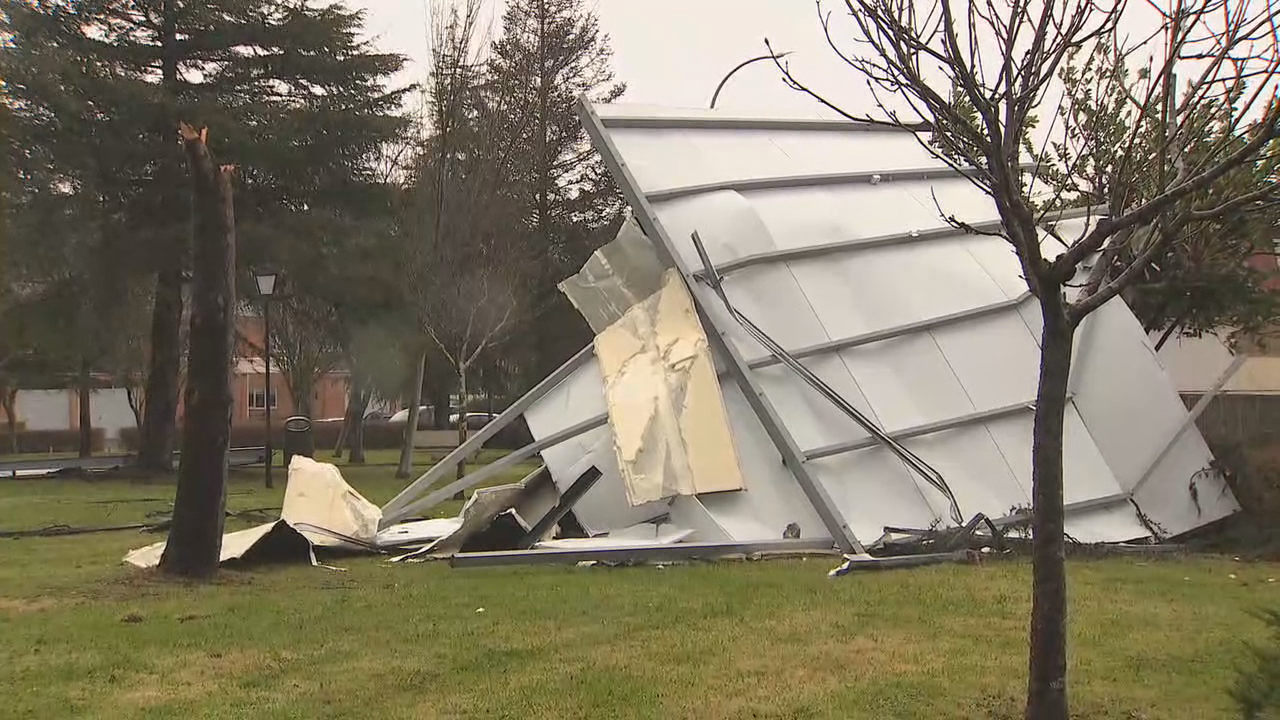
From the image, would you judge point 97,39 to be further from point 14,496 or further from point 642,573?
point 642,573

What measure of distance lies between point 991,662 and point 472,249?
69.1 feet

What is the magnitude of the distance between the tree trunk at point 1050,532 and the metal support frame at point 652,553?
5372 millimetres

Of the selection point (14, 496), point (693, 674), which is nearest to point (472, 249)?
point (14, 496)

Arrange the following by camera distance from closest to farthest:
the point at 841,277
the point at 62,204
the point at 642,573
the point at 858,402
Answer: the point at 642,573, the point at 858,402, the point at 841,277, the point at 62,204

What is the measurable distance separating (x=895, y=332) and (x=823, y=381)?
105 centimetres

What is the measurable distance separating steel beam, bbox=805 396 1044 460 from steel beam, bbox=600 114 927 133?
3.30 m

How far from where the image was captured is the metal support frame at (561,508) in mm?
11148

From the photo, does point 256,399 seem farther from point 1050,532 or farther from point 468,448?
point 1050,532

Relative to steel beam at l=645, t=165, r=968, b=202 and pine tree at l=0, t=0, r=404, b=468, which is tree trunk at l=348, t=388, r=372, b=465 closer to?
pine tree at l=0, t=0, r=404, b=468

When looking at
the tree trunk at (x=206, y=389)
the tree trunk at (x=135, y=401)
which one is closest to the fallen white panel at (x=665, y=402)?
the tree trunk at (x=206, y=389)

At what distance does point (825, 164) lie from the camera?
14.0 metres

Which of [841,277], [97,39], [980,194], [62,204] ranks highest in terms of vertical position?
[97,39]

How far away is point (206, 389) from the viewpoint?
32.4 feet

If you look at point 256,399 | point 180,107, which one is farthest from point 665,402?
point 256,399
